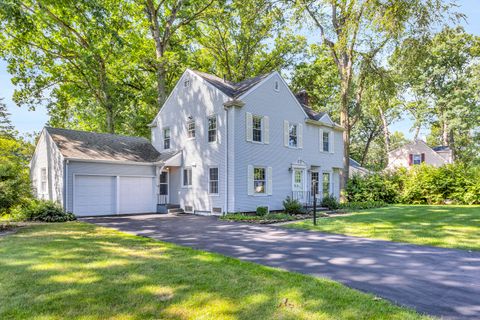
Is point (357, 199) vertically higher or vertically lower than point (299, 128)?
lower

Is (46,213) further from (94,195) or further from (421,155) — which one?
(421,155)

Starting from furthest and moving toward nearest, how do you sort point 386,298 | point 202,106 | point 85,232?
1. point 202,106
2. point 85,232
3. point 386,298

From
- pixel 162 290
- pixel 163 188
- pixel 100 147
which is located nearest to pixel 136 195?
pixel 163 188

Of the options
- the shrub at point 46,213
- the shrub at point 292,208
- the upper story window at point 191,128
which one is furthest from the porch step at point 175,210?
the shrub at point 292,208

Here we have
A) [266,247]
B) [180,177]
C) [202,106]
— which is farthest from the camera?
[180,177]

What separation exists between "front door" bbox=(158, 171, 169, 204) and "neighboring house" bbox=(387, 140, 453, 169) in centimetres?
2533

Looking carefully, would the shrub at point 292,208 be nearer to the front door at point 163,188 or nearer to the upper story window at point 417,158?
the front door at point 163,188

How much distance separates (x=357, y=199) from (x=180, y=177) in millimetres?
13033

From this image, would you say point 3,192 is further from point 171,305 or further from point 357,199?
point 357,199

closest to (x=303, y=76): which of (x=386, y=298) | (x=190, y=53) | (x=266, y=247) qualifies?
(x=190, y=53)

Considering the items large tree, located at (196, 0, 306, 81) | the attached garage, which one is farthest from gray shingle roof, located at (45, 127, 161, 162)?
large tree, located at (196, 0, 306, 81)

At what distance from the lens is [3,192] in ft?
Result: 35.4

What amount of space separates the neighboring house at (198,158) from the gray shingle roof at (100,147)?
0.17 ft

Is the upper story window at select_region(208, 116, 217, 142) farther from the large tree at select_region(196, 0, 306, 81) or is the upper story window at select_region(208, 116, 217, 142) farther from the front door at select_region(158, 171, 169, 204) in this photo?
the large tree at select_region(196, 0, 306, 81)
